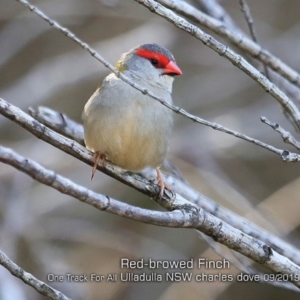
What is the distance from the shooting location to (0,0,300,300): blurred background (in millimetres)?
4832

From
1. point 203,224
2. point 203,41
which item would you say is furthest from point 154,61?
point 203,224

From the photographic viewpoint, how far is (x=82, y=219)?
18.7 feet

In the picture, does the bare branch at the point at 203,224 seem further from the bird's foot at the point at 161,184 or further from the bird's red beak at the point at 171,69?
the bird's red beak at the point at 171,69

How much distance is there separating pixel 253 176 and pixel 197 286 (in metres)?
1.84

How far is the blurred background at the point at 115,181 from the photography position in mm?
4832

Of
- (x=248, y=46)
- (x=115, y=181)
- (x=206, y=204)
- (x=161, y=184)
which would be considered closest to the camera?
(x=161, y=184)

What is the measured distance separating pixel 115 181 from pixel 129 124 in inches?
92.7

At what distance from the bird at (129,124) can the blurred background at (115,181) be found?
994mm

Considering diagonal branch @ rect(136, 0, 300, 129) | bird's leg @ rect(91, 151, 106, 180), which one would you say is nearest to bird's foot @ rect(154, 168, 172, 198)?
bird's leg @ rect(91, 151, 106, 180)

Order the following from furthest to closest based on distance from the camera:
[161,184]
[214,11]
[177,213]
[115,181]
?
[115,181], [214,11], [161,184], [177,213]

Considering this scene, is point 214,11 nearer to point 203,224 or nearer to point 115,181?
A: point 203,224

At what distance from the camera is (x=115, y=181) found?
560 centimetres

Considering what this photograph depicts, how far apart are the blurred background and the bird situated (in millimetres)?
994

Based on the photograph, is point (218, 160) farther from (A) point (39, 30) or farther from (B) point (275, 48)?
(A) point (39, 30)
